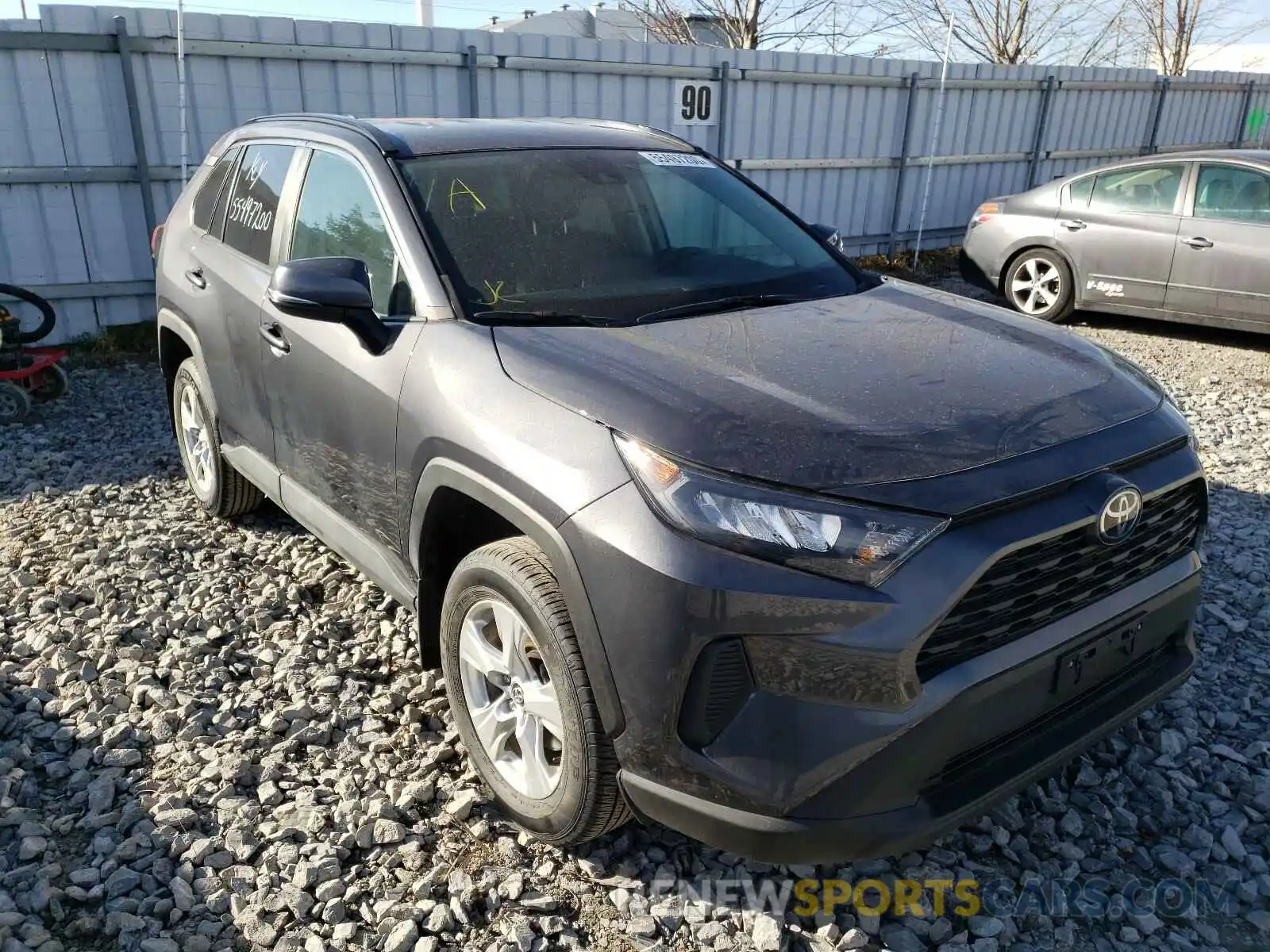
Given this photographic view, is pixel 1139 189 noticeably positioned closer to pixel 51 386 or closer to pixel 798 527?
pixel 798 527

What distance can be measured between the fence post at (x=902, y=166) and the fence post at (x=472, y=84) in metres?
5.50

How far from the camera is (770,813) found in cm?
202

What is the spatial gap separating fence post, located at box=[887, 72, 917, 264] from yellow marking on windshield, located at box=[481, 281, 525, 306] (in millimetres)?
9928

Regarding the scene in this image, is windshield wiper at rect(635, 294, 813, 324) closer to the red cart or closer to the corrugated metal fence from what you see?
the red cart

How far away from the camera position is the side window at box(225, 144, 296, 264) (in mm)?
3738

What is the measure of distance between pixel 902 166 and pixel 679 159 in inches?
345

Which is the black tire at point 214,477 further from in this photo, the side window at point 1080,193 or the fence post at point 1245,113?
the fence post at point 1245,113

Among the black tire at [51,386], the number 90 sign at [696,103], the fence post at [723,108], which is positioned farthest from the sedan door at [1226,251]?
the black tire at [51,386]

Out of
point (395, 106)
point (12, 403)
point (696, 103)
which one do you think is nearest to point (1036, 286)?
point (696, 103)

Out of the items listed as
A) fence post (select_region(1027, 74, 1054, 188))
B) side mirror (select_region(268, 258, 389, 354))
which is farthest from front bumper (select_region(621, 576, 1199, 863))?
fence post (select_region(1027, 74, 1054, 188))

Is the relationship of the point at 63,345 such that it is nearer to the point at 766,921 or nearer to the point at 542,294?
the point at 542,294

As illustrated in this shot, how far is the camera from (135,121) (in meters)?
7.32

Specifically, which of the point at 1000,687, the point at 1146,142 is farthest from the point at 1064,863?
the point at 1146,142

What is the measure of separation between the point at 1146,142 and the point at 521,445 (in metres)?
15.9
